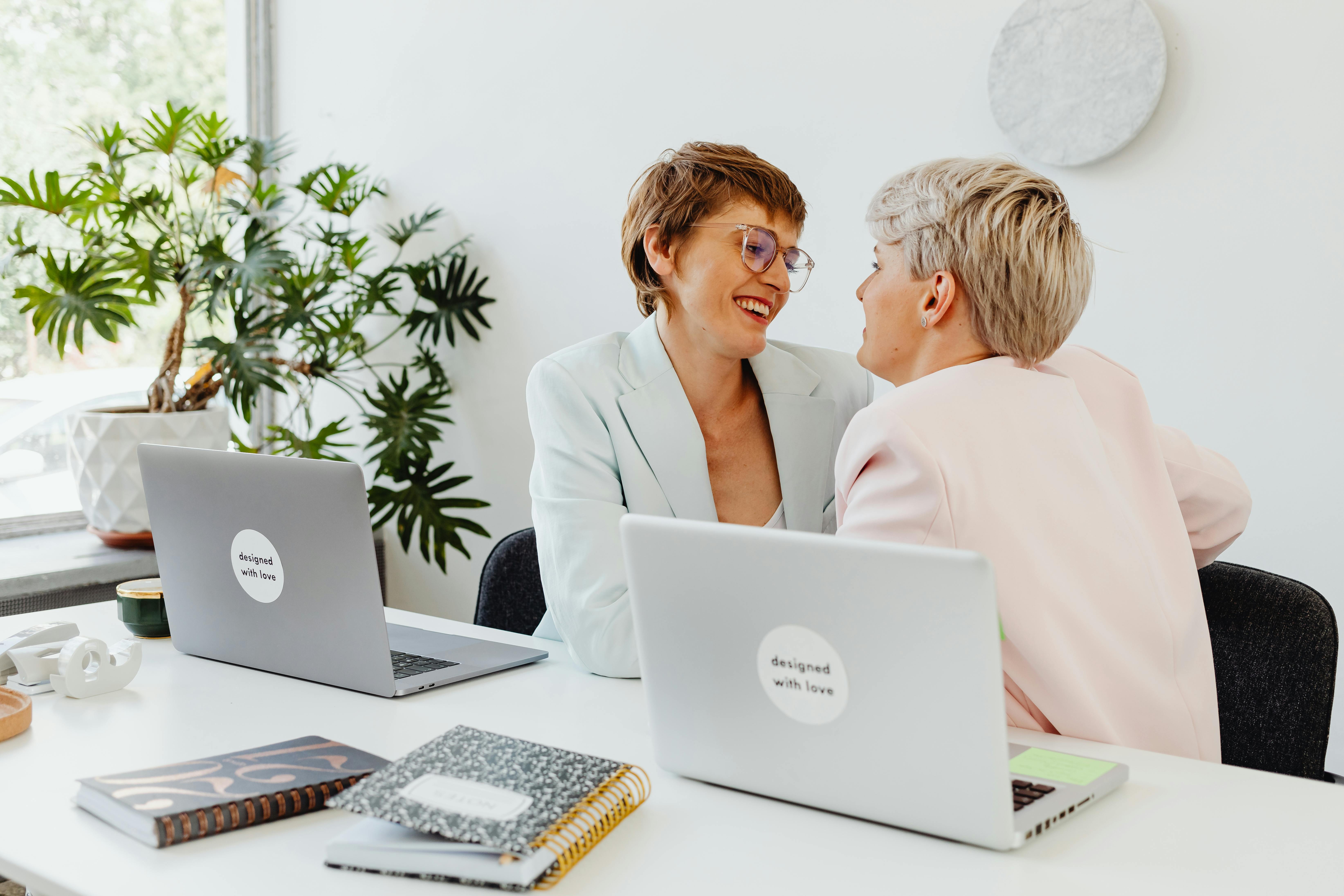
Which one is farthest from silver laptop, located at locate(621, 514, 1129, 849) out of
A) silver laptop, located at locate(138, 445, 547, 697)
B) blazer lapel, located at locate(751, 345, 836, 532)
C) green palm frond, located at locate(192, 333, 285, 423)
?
green palm frond, located at locate(192, 333, 285, 423)

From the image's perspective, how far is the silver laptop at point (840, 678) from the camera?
815 millimetres

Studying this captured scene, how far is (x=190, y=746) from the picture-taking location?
1.12m

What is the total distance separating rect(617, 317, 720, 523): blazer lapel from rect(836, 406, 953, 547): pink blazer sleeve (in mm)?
558

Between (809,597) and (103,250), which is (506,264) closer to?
(103,250)

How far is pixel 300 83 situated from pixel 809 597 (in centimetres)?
338

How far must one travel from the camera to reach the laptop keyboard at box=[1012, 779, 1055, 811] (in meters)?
0.92

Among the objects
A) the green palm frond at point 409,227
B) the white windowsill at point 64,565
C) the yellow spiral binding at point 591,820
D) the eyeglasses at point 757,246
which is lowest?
the white windowsill at point 64,565

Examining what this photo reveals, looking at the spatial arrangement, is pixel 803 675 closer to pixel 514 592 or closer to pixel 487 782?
pixel 487 782

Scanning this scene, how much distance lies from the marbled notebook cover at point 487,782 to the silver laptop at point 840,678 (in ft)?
0.39

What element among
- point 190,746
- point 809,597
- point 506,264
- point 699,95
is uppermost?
point 699,95

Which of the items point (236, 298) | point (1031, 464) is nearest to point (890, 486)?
point (1031, 464)

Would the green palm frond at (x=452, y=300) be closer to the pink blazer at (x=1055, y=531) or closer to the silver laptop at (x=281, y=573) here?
the silver laptop at (x=281, y=573)

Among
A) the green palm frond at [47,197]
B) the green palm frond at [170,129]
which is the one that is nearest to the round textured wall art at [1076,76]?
the green palm frond at [170,129]

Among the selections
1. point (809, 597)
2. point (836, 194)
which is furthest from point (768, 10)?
point (809, 597)
